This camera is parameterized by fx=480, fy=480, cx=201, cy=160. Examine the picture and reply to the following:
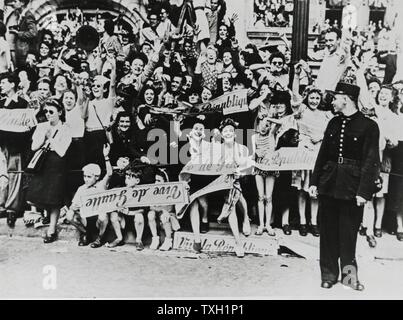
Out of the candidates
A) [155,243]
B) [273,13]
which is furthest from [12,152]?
[273,13]

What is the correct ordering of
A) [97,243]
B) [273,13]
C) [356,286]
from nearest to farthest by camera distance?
[356,286] < [273,13] < [97,243]

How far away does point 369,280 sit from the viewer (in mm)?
3982

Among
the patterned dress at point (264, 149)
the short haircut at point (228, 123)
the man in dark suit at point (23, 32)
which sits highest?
the man in dark suit at point (23, 32)

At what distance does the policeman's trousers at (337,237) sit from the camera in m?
3.88

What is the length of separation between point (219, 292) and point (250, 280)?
275mm

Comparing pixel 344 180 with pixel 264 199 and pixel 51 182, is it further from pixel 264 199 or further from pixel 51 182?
pixel 51 182

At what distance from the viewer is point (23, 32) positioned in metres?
4.20

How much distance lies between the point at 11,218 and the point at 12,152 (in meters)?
0.59

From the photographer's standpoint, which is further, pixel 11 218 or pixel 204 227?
pixel 11 218

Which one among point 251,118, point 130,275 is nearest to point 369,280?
point 251,118

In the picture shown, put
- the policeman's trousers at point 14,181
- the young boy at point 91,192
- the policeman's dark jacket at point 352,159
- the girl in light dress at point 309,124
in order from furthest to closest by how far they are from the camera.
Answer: the policeman's trousers at point 14,181 → the young boy at point 91,192 → the girl in light dress at point 309,124 → the policeman's dark jacket at point 352,159

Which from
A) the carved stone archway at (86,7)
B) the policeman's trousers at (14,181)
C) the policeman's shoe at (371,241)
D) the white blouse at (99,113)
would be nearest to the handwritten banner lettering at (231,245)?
the policeman's shoe at (371,241)

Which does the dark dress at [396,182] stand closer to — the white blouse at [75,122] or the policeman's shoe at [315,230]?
the policeman's shoe at [315,230]

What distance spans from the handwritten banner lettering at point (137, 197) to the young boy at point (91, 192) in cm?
5
